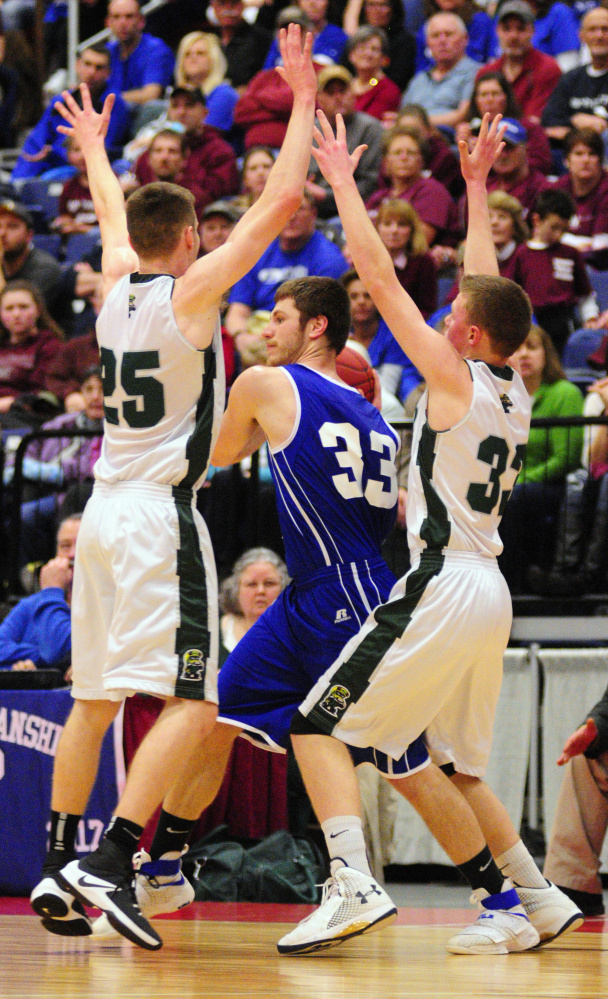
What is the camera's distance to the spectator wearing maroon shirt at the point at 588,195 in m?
9.64

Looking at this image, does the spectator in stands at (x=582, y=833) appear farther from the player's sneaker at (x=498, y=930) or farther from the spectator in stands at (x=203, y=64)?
the spectator in stands at (x=203, y=64)

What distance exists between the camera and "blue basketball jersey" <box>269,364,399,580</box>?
14.8 ft

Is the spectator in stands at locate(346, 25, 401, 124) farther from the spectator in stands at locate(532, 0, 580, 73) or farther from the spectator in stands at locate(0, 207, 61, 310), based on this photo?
the spectator in stands at locate(0, 207, 61, 310)

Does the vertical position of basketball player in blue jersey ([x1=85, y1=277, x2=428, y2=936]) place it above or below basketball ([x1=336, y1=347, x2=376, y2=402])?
below

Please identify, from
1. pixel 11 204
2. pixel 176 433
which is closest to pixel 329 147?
pixel 176 433

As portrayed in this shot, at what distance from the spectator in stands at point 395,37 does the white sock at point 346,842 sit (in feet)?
31.3

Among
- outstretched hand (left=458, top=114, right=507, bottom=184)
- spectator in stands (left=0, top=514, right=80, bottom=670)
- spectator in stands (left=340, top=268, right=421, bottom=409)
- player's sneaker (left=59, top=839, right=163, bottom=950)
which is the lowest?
player's sneaker (left=59, top=839, right=163, bottom=950)

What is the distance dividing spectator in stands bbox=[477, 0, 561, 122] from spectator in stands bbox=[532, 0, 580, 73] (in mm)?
559

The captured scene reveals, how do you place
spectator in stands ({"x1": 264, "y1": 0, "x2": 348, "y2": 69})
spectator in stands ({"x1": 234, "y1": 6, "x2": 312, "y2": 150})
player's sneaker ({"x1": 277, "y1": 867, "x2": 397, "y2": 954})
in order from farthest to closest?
spectator in stands ({"x1": 264, "y1": 0, "x2": 348, "y2": 69}) → spectator in stands ({"x1": 234, "y1": 6, "x2": 312, "y2": 150}) → player's sneaker ({"x1": 277, "y1": 867, "x2": 397, "y2": 954})

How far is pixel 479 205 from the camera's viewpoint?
4910mm

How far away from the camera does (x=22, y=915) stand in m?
5.55

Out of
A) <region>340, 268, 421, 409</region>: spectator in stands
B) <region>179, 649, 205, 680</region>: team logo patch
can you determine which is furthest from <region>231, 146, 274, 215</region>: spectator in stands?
<region>179, 649, 205, 680</region>: team logo patch

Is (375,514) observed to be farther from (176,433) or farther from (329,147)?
(329,147)

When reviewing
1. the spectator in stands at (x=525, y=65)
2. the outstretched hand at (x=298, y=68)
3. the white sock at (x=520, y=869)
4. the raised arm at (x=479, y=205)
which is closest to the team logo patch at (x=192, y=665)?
the white sock at (x=520, y=869)
